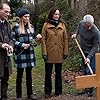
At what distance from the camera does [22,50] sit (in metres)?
6.71

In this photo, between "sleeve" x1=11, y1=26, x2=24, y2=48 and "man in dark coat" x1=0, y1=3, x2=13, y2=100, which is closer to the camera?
"man in dark coat" x1=0, y1=3, x2=13, y2=100

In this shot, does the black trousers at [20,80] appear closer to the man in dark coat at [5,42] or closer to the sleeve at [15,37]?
the man in dark coat at [5,42]

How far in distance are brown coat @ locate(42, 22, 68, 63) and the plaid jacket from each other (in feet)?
1.08

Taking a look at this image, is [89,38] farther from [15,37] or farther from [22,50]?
[15,37]

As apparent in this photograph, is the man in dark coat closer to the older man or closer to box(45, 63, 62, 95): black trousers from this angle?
box(45, 63, 62, 95): black trousers

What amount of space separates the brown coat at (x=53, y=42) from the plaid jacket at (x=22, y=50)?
1.08 ft

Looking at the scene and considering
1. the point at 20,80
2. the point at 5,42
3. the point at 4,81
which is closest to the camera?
the point at 5,42

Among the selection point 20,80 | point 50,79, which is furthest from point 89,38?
point 20,80

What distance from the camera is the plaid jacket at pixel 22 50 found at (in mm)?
6660

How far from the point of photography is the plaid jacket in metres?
6.66

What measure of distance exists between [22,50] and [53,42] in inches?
28.1

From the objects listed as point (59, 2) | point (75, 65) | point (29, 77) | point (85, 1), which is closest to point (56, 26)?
point (29, 77)

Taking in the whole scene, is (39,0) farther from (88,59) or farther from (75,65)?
(88,59)

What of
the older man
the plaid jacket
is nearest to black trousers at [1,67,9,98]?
the plaid jacket
